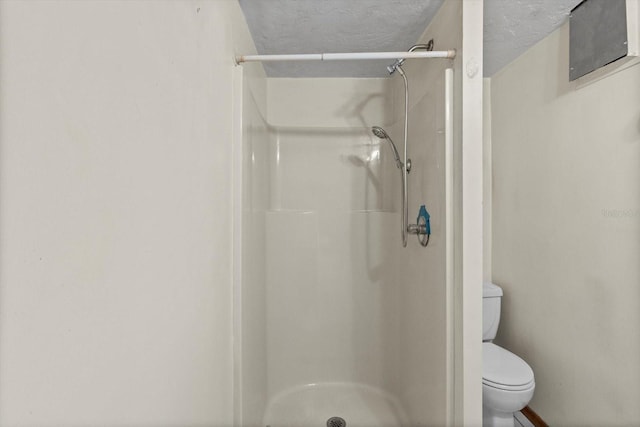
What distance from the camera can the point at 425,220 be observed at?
1.34 meters

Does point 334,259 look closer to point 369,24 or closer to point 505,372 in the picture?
point 505,372

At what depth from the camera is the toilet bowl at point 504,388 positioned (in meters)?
1.43

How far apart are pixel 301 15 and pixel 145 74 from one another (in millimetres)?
1035

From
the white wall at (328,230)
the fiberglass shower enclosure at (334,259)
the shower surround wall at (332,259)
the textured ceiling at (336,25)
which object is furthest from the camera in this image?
the white wall at (328,230)

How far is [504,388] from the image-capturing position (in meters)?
1.43

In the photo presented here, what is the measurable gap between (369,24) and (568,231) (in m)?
1.40

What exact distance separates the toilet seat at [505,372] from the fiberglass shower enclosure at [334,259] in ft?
1.18

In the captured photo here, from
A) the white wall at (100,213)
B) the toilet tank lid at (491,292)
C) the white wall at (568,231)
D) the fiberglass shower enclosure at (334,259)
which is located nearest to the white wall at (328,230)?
the fiberglass shower enclosure at (334,259)

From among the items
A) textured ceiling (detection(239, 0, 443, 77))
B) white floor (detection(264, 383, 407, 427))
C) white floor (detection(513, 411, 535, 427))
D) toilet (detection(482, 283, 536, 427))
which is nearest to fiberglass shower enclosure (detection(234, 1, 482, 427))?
white floor (detection(264, 383, 407, 427))

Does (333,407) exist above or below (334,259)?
below

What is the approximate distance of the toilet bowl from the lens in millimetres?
1428

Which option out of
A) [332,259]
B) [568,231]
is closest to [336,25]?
[332,259]

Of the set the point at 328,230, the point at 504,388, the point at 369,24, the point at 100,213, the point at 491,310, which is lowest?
the point at 504,388

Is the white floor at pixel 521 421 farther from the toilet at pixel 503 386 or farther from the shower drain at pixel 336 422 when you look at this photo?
the shower drain at pixel 336 422
